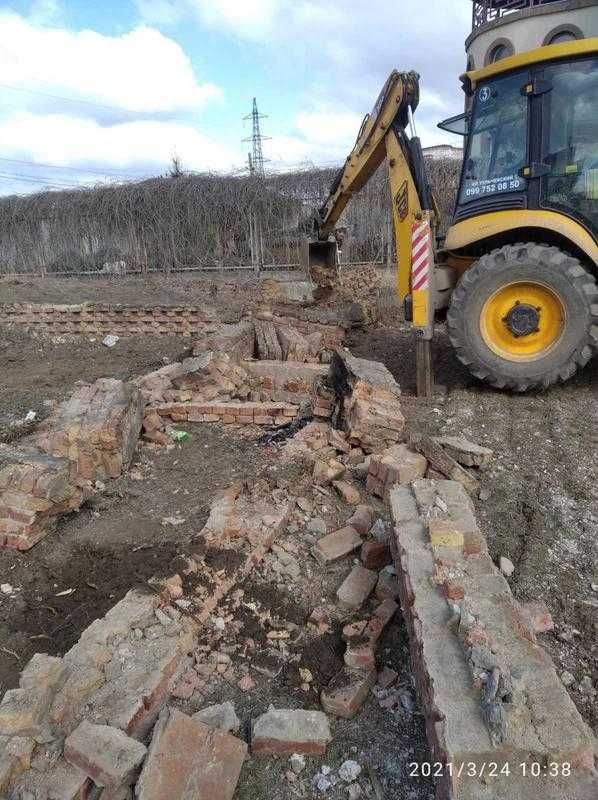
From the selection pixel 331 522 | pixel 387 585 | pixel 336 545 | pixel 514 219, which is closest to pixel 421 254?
pixel 514 219

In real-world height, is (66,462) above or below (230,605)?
above

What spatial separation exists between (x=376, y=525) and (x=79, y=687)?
1.91 metres

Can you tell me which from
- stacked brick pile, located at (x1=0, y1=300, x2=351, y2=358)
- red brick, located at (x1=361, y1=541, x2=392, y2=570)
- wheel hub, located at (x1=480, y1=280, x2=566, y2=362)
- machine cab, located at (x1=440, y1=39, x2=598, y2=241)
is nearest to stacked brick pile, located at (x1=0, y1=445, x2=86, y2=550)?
red brick, located at (x1=361, y1=541, x2=392, y2=570)

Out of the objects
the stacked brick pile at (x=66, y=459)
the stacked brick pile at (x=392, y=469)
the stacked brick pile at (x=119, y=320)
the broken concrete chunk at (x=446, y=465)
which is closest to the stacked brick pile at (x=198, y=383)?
the stacked brick pile at (x=66, y=459)

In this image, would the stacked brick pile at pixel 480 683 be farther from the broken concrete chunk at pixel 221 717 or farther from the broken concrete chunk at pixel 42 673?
the broken concrete chunk at pixel 42 673

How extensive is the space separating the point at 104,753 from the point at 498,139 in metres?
6.00

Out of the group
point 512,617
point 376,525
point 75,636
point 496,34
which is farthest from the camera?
point 496,34

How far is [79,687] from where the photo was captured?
2.29 meters

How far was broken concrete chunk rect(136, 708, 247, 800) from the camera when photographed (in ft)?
6.08

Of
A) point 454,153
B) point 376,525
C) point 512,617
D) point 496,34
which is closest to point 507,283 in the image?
point 376,525

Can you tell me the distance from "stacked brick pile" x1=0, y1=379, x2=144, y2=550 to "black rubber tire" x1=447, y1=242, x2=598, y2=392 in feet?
11.2

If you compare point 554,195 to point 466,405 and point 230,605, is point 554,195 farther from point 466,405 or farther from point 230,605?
point 230,605

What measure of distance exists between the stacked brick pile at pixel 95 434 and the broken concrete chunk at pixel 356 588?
2.21 metres
